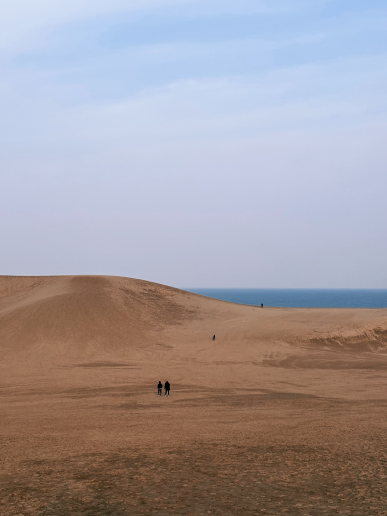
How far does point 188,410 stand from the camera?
2336cm

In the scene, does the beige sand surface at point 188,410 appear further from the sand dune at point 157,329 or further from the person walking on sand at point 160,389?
the person walking on sand at point 160,389

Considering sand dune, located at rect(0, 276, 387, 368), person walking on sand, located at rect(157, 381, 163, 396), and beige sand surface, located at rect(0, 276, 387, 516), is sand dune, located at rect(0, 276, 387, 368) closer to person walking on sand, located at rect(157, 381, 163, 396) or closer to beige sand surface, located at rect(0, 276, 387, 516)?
beige sand surface, located at rect(0, 276, 387, 516)

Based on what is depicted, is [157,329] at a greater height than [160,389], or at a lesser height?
greater

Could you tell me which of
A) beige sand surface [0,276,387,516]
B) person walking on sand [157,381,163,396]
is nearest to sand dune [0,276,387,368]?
beige sand surface [0,276,387,516]

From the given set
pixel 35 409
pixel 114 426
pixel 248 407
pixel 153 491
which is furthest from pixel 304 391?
pixel 153 491

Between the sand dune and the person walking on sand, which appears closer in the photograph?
the person walking on sand

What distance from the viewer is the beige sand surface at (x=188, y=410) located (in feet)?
40.4

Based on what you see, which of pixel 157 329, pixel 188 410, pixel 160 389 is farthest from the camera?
pixel 157 329

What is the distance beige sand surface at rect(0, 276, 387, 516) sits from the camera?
1230 centimetres

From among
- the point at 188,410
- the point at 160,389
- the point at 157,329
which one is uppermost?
the point at 157,329

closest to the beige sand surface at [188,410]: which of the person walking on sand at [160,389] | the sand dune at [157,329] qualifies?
the sand dune at [157,329]

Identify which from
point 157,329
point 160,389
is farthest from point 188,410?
point 157,329

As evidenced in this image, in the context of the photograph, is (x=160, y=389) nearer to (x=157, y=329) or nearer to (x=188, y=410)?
(x=188, y=410)

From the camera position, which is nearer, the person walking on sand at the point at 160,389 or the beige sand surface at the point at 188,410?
the beige sand surface at the point at 188,410
